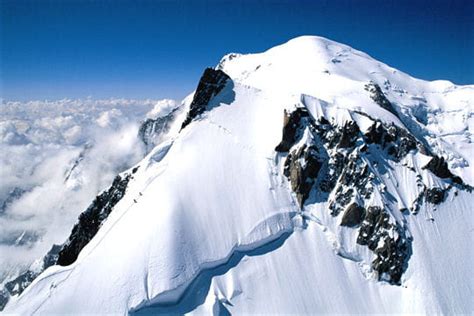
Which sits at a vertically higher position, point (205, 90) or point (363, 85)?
point (363, 85)

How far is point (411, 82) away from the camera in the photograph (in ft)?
453

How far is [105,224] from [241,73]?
→ 103m

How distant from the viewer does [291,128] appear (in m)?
64.9

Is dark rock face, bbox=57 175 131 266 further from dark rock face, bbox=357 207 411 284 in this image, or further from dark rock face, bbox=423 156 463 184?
dark rock face, bbox=423 156 463 184

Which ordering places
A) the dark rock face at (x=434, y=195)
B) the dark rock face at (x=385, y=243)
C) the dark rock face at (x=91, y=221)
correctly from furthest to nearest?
the dark rock face at (x=434, y=195)
the dark rock face at (x=91, y=221)
the dark rock face at (x=385, y=243)

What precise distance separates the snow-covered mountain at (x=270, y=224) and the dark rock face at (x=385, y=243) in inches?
7.8

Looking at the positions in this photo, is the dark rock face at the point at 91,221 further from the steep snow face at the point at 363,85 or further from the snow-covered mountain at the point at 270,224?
the steep snow face at the point at 363,85

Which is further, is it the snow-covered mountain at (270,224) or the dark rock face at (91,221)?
the dark rock face at (91,221)

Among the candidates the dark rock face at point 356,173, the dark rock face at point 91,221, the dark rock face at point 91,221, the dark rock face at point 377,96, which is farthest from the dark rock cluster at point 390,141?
the dark rock face at point 91,221

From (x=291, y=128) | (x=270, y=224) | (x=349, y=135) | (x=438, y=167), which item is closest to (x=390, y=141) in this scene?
(x=349, y=135)

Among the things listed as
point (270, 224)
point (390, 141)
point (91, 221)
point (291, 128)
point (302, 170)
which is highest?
point (291, 128)

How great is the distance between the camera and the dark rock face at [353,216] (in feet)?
194

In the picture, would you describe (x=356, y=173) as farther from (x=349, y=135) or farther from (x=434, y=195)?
(x=434, y=195)

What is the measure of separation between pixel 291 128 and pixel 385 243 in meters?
29.3
